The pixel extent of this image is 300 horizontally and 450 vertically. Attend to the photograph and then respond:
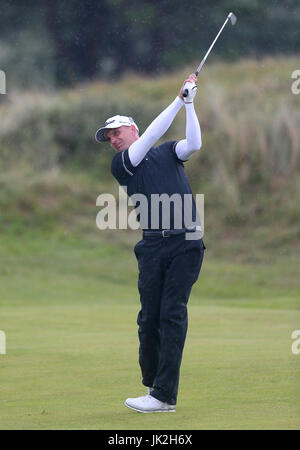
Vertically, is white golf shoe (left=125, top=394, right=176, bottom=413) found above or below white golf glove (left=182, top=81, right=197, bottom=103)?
below

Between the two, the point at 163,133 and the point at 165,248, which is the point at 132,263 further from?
the point at 163,133

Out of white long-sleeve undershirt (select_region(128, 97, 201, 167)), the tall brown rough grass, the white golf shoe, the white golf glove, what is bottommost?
the white golf shoe

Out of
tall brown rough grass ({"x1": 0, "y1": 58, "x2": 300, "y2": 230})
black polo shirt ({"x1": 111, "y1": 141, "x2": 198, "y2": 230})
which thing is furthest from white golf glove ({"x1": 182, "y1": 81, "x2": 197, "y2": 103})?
tall brown rough grass ({"x1": 0, "y1": 58, "x2": 300, "y2": 230})

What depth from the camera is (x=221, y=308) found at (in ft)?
41.0

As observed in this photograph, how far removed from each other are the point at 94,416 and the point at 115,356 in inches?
104

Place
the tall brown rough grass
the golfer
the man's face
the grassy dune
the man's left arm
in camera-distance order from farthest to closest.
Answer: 1. the tall brown rough grass
2. the grassy dune
3. the man's face
4. the golfer
5. the man's left arm

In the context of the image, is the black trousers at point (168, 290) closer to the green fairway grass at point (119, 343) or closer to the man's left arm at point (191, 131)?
the green fairway grass at point (119, 343)

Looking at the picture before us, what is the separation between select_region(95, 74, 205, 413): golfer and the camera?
574cm

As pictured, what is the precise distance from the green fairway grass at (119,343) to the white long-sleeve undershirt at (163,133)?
1452 mm

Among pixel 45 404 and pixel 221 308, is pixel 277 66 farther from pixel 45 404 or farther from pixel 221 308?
pixel 45 404

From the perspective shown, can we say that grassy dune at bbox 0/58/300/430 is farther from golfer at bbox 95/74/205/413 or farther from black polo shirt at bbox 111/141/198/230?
black polo shirt at bbox 111/141/198/230

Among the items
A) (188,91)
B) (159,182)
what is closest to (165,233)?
(159,182)

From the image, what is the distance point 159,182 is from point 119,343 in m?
3.63

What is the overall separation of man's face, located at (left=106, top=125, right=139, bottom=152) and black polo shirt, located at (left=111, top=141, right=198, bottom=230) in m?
0.21
